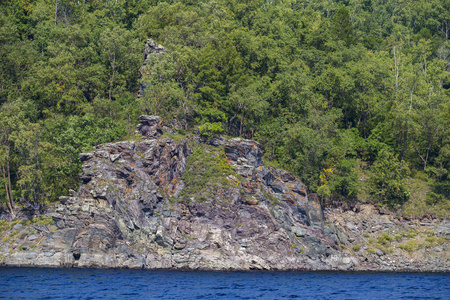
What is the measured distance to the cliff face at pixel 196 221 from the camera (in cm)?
5612

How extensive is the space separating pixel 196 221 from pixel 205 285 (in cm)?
1687

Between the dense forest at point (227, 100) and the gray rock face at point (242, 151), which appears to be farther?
the gray rock face at point (242, 151)

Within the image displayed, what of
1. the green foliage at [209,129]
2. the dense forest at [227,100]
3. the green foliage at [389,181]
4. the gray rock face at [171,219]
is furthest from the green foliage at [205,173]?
the green foliage at [389,181]

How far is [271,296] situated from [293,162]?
35188mm

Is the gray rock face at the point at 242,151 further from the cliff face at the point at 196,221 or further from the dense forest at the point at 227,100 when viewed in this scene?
the dense forest at the point at 227,100

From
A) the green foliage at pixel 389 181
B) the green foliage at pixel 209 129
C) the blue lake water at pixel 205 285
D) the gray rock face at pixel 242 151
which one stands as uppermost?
the green foliage at pixel 209 129

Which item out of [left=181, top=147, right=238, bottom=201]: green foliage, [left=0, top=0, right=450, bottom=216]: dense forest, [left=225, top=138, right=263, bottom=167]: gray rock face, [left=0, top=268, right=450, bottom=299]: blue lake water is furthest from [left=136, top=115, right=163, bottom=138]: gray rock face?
[left=0, top=268, right=450, bottom=299]: blue lake water

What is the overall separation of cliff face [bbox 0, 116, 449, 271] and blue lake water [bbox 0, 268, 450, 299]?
13.0 ft

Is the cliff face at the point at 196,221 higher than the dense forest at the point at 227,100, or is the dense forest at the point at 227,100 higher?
the dense forest at the point at 227,100

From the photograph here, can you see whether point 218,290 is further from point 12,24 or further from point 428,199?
point 12,24

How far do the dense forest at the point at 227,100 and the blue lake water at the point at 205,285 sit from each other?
1737 centimetres

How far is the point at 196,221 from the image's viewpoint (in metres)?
61.2

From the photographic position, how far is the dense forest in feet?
218

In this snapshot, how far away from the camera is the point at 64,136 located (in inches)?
2559
